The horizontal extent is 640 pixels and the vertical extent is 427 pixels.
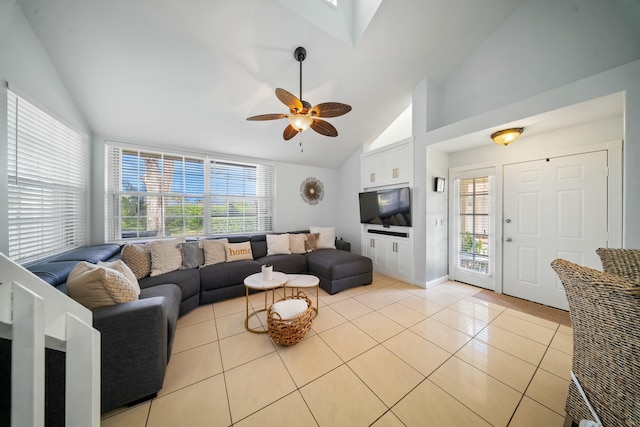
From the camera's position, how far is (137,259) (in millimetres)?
2453

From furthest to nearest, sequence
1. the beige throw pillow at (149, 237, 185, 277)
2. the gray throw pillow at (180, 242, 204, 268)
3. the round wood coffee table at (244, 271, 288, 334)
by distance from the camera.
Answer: the gray throw pillow at (180, 242, 204, 268), the beige throw pillow at (149, 237, 185, 277), the round wood coffee table at (244, 271, 288, 334)

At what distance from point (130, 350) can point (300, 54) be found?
3.19 meters

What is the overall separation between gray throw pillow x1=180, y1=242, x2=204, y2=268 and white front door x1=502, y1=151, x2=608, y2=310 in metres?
4.55

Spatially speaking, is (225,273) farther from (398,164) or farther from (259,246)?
(398,164)

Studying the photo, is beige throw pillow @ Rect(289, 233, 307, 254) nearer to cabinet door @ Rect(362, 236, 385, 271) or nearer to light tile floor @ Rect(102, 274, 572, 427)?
cabinet door @ Rect(362, 236, 385, 271)

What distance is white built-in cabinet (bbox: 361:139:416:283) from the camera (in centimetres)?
340

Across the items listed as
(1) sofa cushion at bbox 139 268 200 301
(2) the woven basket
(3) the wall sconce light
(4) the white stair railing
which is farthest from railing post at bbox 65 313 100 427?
(3) the wall sconce light

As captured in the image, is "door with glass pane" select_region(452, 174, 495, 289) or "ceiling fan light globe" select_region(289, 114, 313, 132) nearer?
"ceiling fan light globe" select_region(289, 114, 313, 132)

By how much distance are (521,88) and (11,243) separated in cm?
570

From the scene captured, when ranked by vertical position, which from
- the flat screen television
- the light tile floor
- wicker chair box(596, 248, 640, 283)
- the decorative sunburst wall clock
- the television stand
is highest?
the decorative sunburst wall clock

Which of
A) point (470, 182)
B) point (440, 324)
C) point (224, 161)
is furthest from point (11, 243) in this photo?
point (470, 182)

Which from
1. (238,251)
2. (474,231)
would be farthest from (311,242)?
(474,231)

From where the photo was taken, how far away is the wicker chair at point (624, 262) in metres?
1.18

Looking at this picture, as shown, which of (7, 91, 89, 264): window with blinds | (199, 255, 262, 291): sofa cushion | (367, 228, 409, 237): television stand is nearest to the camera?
(7, 91, 89, 264): window with blinds
